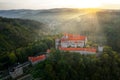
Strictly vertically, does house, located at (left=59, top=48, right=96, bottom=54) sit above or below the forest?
above

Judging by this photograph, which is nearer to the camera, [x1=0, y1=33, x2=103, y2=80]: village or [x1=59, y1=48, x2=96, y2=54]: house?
[x1=0, y1=33, x2=103, y2=80]: village

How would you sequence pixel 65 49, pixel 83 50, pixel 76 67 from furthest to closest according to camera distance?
pixel 65 49
pixel 83 50
pixel 76 67

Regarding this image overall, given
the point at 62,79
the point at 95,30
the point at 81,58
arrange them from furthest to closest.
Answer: the point at 95,30, the point at 81,58, the point at 62,79

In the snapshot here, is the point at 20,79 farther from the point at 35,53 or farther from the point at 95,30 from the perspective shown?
the point at 95,30

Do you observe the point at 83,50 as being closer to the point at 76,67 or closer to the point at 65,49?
the point at 65,49

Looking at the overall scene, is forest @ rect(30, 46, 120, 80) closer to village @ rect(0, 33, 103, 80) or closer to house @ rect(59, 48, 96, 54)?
house @ rect(59, 48, 96, 54)

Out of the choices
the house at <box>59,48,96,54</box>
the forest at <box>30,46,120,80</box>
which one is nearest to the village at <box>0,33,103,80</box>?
the house at <box>59,48,96,54</box>

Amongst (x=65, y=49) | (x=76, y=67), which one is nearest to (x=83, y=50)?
(x=65, y=49)

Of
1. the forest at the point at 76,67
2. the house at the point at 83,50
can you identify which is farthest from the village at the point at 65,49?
the forest at the point at 76,67

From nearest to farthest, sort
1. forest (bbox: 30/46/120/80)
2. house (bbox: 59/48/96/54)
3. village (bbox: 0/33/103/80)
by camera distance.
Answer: forest (bbox: 30/46/120/80), village (bbox: 0/33/103/80), house (bbox: 59/48/96/54)

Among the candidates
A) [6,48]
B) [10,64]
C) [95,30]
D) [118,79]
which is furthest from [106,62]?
[95,30]

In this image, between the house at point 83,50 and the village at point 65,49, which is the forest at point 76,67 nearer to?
the house at point 83,50
